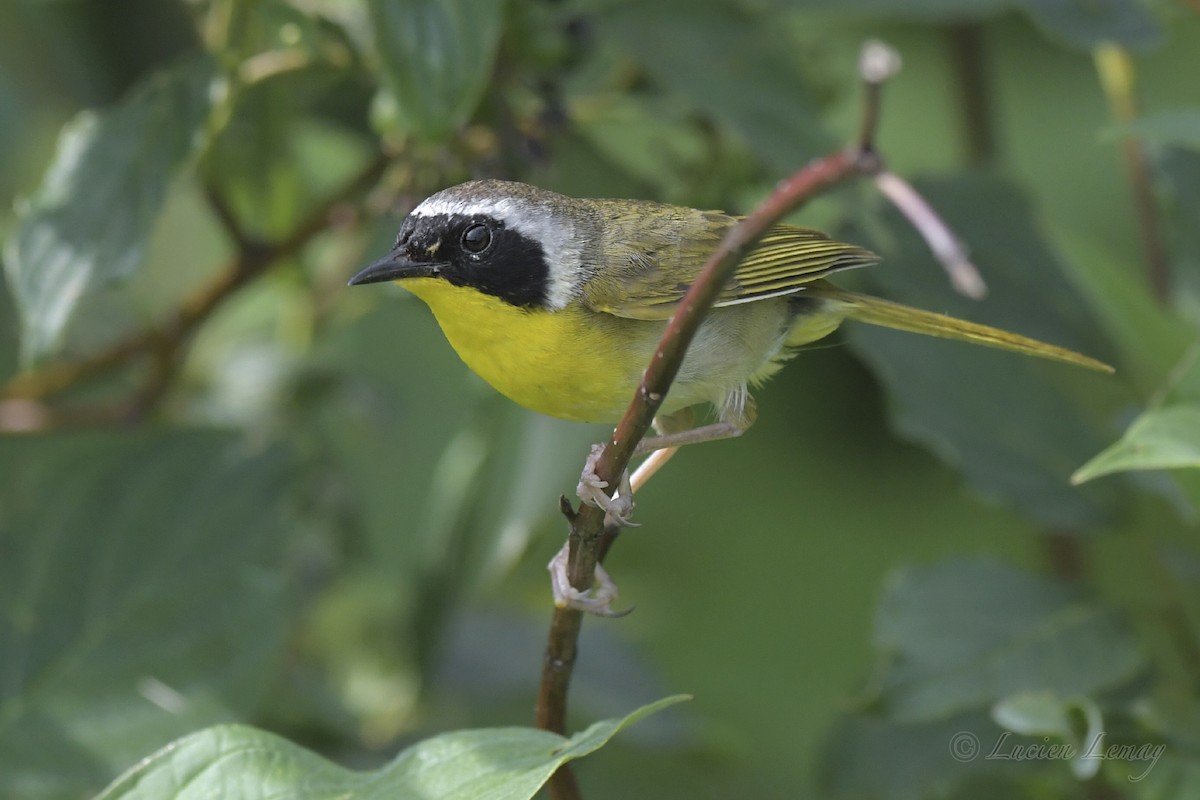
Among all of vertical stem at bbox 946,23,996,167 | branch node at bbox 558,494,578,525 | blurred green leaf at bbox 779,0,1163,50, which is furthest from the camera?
vertical stem at bbox 946,23,996,167

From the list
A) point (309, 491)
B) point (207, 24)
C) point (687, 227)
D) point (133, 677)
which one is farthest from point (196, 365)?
point (687, 227)

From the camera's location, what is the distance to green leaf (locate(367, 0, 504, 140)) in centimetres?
220

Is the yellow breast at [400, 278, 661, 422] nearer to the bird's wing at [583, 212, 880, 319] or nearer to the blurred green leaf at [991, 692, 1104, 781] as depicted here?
the bird's wing at [583, 212, 880, 319]

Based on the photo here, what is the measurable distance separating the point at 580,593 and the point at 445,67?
0.96 m

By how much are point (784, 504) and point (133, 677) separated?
2166 mm

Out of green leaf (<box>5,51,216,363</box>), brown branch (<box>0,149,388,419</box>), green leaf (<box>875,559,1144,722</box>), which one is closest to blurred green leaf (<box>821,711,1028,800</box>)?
green leaf (<box>875,559,1144,722</box>)

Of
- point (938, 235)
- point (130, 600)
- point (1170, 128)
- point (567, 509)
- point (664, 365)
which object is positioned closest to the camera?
point (938, 235)

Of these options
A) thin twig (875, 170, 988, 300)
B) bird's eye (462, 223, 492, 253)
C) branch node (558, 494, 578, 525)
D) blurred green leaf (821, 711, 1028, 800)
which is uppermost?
thin twig (875, 170, 988, 300)

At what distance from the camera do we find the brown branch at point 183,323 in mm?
2709

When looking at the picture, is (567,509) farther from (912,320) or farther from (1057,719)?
(912,320)

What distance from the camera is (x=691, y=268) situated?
2355 mm

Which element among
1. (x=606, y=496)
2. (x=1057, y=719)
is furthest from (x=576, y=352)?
(x=1057, y=719)

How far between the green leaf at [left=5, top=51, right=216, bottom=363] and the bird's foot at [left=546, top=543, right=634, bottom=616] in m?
0.90

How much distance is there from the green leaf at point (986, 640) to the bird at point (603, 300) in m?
0.48
